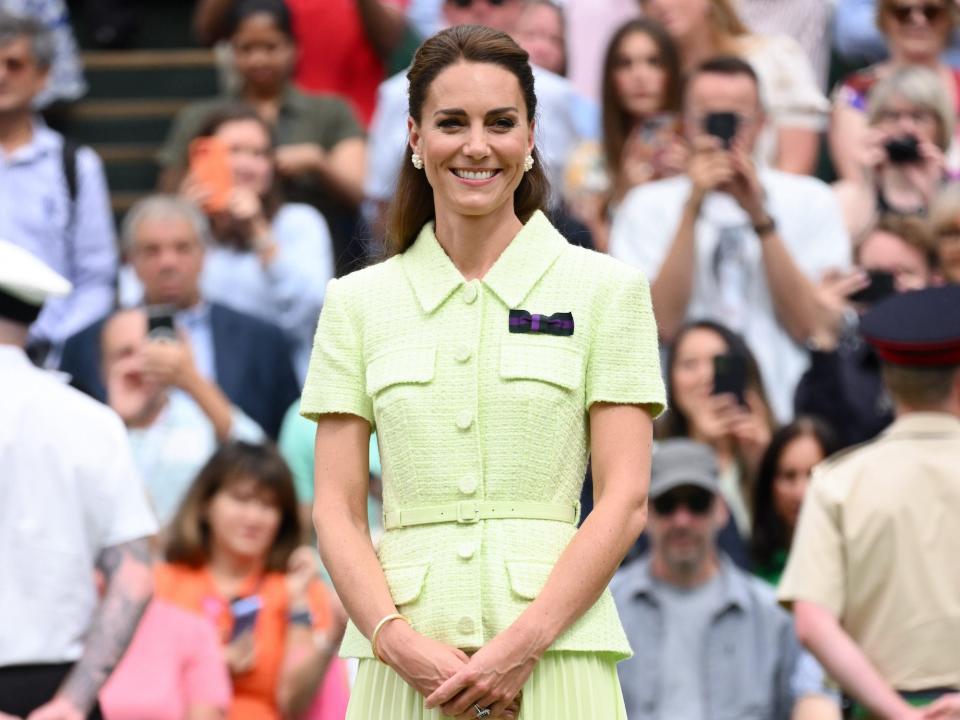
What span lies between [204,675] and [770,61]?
4494 mm

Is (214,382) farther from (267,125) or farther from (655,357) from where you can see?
(655,357)

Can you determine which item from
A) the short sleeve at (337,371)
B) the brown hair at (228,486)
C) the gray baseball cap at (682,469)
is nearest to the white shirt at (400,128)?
the brown hair at (228,486)

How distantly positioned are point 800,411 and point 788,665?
5.18 feet

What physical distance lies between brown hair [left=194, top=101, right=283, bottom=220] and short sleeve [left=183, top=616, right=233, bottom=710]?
2.99 m

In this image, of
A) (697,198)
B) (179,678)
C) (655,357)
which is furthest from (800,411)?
(655,357)

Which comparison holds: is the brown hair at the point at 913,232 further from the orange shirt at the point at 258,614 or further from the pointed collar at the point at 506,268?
the pointed collar at the point at 506,268

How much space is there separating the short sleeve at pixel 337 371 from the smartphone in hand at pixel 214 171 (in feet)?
16.9

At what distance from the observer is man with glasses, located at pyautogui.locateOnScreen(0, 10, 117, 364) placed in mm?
9070

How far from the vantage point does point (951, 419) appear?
18.3 ft

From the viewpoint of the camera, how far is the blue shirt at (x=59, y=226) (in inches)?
356

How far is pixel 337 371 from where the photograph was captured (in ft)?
12.2

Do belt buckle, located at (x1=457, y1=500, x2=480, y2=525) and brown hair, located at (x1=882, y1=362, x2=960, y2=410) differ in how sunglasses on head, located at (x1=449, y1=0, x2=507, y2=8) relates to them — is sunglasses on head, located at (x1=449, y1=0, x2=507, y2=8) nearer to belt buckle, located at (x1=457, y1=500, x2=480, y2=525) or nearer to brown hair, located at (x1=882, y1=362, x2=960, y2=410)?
brown hair, located at (x1=882, y1=362, x2=960, y2=410)

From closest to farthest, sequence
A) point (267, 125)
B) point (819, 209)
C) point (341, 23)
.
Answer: point (819, 209), point (267, 125), point (341, 23)

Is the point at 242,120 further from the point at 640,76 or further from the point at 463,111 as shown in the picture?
the point at 463,111
